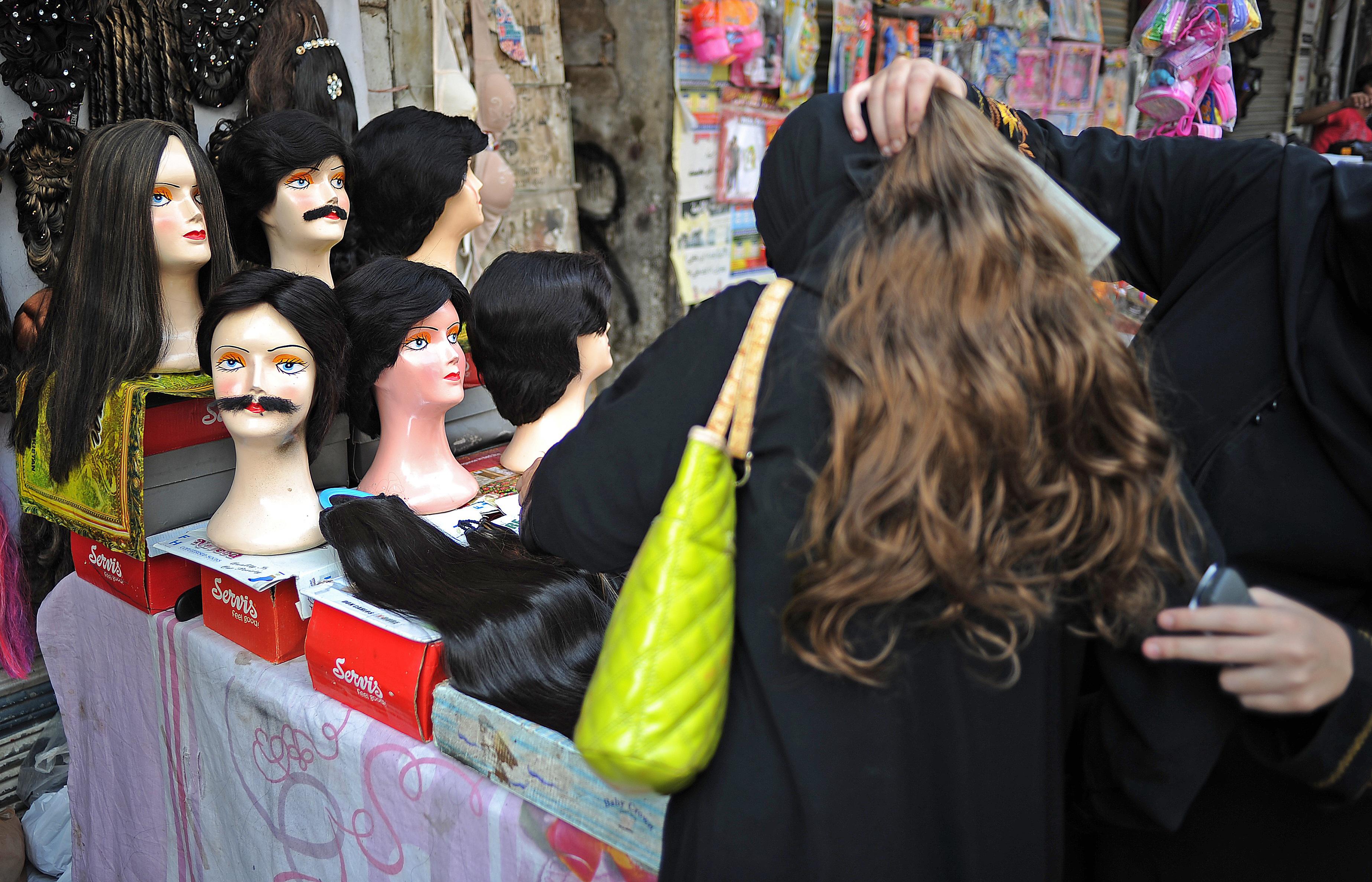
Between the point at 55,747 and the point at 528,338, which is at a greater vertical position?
the point at 528,338

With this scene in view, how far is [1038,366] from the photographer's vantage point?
2.56 ft

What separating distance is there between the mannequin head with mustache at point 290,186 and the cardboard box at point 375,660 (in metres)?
Result: 0.93

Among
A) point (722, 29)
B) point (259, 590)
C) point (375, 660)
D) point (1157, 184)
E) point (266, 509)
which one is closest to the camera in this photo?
point (1157, 184)

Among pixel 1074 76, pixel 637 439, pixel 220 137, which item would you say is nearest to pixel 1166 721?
pixel 637 439

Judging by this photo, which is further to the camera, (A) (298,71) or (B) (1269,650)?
(A) (298,71)

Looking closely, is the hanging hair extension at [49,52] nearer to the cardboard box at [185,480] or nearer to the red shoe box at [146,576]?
the cardboard box at [185,480]

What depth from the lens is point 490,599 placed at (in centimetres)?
154

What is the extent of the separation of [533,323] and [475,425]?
1.74 feet

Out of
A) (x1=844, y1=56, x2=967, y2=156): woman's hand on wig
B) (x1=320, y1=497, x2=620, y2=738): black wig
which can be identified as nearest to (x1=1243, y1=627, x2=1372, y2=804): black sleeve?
(x1=844, y1=56, x2=967, y2=156): woman's hand on wig

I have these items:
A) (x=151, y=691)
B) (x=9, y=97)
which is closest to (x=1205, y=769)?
(x=151, y=691)

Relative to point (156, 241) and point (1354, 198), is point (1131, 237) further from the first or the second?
point (156, 241)

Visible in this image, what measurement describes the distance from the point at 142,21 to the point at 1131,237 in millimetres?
2599

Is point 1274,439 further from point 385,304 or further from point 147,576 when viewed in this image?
point 147,576

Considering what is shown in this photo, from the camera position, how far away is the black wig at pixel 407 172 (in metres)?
2.42
